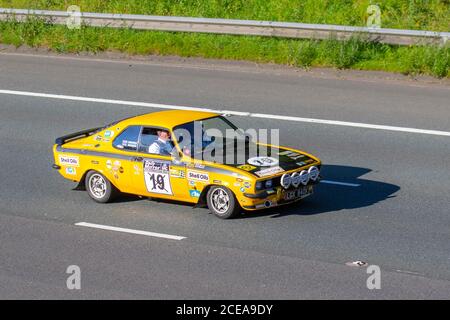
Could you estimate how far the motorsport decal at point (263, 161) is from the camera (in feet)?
47.4

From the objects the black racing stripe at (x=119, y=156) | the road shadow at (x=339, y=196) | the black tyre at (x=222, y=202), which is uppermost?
the black racing stripe at (x=119, y=156)

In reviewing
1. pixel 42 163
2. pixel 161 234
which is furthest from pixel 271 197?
pixel 42 163

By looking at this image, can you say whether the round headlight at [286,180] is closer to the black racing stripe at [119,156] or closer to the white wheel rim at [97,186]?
the black racing stripe at [119,156]

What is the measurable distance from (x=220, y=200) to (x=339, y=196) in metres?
2.09

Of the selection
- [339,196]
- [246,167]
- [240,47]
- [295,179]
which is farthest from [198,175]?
[240,47]

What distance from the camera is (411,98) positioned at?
2059cm

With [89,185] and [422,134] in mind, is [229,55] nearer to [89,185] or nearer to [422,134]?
[422,134]

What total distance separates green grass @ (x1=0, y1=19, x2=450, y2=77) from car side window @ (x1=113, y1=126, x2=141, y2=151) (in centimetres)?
835

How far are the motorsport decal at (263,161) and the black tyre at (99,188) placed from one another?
89.0 inches

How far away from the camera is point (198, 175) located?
47.1 feet

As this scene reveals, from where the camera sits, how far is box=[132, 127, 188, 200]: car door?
14.6m

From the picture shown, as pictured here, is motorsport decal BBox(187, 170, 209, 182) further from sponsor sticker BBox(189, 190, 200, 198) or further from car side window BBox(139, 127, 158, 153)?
car side window BBox(139, 127, 158, 153)

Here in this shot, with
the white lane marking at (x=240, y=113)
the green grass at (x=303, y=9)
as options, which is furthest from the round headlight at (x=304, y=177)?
the green grass at (x=303, y=9)

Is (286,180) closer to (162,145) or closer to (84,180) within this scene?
(162,145)
